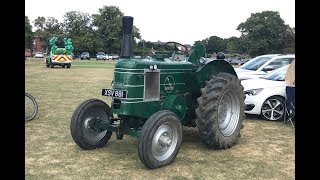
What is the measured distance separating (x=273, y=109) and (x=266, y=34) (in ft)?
242

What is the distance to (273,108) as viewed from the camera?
28.5ft

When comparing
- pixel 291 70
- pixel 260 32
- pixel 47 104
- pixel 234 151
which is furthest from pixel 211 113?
pixel 260 32

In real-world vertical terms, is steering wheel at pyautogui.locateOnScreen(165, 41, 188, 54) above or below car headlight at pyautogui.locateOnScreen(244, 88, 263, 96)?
above

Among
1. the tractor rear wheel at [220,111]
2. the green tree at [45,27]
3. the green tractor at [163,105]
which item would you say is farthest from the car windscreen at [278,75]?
the green tree at [45,27]

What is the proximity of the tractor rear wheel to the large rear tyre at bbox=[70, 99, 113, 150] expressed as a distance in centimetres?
157

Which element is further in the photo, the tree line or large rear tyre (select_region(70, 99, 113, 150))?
the tree line

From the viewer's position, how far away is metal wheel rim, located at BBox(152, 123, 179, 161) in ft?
16.6

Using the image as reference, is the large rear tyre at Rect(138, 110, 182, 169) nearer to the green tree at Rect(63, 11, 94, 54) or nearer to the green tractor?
the green tractor

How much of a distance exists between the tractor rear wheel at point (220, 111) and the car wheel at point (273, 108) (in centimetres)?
231

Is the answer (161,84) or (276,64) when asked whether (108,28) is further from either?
(161,84)

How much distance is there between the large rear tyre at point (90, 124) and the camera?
578 centimetres

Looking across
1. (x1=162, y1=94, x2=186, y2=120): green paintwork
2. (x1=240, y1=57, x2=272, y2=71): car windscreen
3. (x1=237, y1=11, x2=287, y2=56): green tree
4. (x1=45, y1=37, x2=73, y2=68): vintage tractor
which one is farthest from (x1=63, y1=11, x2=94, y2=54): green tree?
(x1=162, y1=94, x2=186, y2=120): green paintwork
